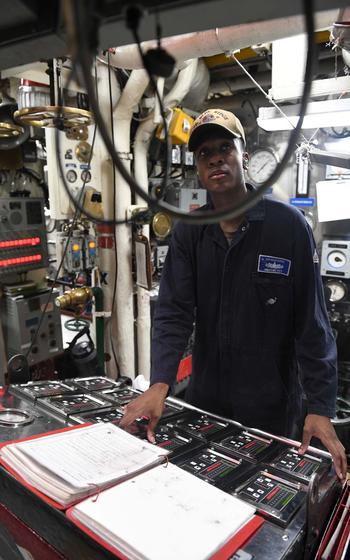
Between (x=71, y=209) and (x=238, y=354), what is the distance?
1990 millimetres

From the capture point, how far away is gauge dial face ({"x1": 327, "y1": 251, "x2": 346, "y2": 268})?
332 centimetres

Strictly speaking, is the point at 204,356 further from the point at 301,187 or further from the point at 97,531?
the point at 301,187

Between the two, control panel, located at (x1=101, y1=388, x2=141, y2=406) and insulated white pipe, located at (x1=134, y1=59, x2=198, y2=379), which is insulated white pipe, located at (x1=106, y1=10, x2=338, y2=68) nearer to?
insulated white pipe, located at (x1=134, y1=59, x2=198, y2=379)

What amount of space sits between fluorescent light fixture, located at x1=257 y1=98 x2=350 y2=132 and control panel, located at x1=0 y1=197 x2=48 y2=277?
165 centimetres

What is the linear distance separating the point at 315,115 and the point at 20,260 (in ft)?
6.67

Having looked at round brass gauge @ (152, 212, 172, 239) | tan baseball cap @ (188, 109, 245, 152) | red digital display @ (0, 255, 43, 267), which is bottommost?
red digital display @ (0, 255, 43, 267)

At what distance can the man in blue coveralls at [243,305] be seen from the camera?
5.01 feet

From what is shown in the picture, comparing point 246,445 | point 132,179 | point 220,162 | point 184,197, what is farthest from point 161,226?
point 132,179

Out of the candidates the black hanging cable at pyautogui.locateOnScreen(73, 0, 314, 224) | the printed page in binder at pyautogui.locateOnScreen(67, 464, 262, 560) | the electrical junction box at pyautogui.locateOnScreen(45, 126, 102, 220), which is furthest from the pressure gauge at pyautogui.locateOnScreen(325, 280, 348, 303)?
the black hanging cable at pyautogui.locateOnScreen(73, 0, 314, 224)

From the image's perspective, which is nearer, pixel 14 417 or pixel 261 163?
pixel 14 417

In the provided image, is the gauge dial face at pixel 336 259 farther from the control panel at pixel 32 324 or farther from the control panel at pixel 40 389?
the control panel at pixel 40 389

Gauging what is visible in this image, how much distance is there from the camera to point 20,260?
9.08 ft

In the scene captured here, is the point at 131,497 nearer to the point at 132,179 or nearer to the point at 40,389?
the point at 132,179

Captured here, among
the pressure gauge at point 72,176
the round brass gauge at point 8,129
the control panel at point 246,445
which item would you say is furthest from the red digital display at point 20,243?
the control panel at point 246,445
